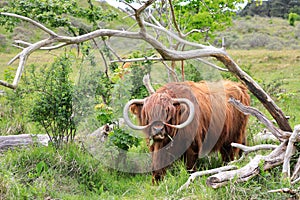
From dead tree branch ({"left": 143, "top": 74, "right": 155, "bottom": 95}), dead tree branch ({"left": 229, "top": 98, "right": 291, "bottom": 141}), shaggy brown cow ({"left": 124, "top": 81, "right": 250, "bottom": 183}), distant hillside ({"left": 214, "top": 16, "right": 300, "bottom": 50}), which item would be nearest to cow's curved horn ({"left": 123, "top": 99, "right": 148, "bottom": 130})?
shaggy brown cow ({"left": 124, "top": 81, "right": 250, "bottom": 183})

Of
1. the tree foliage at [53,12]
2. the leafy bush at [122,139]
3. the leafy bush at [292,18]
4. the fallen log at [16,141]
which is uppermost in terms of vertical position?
the leafy bush at [292,18]

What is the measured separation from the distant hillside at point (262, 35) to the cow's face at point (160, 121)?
83.0 feet

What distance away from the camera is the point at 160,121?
20.4 feet

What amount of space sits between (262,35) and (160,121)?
114 feet

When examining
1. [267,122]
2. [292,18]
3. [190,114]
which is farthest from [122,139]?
[292,18]

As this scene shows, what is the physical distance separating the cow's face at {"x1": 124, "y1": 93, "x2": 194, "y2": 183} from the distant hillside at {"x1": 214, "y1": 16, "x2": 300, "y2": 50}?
83.0 feet

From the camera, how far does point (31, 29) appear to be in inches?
1192

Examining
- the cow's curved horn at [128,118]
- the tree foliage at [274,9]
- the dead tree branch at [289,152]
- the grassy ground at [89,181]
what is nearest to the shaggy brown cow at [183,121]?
the cow's curved horn at [128,118]

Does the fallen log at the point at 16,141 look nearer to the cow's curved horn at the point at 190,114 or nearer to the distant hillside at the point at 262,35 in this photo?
the cow's curved horn at the point at 190,114

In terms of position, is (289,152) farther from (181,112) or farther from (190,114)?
(181,112)

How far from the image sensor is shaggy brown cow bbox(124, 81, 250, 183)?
629cm

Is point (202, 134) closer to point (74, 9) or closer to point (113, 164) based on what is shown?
point (113, 164)

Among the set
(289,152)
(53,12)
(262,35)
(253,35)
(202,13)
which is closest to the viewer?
(289,152)

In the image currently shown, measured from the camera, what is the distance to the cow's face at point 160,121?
245 inches
